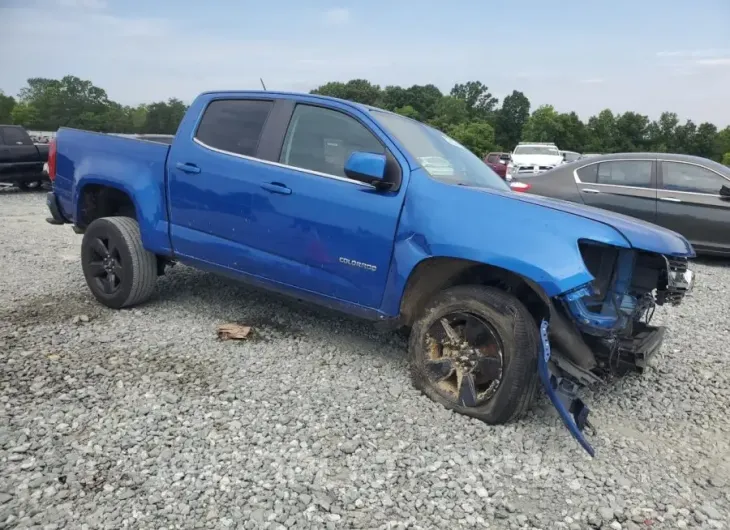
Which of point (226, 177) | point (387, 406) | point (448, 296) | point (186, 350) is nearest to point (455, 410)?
point (387, 406)

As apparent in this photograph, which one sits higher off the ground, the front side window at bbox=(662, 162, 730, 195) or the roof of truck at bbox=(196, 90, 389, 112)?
the roof of truck at bbox=(196, 90, 389, 112)

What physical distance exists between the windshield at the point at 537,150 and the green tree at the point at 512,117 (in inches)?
2739

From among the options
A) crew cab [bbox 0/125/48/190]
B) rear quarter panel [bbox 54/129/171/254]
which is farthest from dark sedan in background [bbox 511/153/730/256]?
crew cab [bbox 0/125/48/190]

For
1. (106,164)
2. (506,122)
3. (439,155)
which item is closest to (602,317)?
(439,155)

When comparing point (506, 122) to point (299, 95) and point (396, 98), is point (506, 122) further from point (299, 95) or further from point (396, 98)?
point (299, 95)

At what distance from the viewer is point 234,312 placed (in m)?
4.95

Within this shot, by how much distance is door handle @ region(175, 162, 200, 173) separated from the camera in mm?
4262

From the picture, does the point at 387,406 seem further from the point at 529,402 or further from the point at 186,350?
the point at 186,350

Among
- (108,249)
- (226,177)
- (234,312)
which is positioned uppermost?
(226,177)

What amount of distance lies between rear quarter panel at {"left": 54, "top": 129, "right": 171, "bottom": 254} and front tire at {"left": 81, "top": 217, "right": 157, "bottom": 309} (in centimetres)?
16

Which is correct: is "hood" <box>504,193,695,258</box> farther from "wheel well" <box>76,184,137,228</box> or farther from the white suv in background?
the white suv in background

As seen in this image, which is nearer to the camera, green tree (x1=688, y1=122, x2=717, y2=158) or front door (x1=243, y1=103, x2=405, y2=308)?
front door (x1=243, y1=103, x2=405, y2=308)

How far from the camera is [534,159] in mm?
20500

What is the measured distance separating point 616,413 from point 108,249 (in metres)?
4.07
